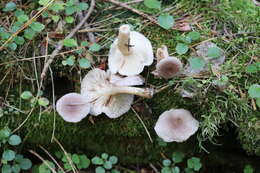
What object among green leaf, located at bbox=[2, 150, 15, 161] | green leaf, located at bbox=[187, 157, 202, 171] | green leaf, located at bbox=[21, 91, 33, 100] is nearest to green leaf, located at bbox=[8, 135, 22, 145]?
green leaf, located at bbox=[2, 150, 15, 161]

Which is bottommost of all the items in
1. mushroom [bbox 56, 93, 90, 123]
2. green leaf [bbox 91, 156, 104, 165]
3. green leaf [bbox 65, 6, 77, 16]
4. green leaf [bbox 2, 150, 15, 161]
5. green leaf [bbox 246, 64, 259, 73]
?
green leaf [bbox 91, 156, 104, 165]

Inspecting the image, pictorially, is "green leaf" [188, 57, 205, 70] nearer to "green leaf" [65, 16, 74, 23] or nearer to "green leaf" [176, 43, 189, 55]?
"green leaf" [176, 43, 189, 55]

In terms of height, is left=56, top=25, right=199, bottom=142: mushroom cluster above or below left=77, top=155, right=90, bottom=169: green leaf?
above

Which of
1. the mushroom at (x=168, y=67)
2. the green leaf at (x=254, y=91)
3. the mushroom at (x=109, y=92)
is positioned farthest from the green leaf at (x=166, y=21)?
the green leaf at (x=254, y=91)

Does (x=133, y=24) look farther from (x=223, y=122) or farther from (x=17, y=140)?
(x=17, y=140)

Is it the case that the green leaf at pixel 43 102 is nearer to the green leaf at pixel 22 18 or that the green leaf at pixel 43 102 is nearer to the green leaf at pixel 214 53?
the green leaf at pixel 22 18

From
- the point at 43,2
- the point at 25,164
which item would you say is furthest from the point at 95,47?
the point at 25,164
